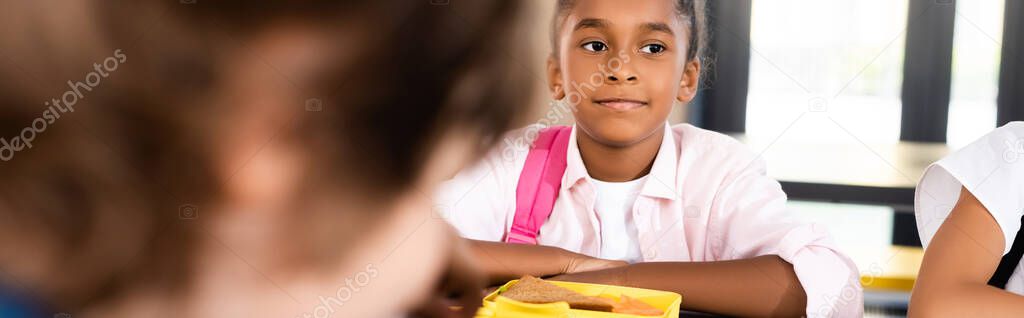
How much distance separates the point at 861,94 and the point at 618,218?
1.91 metres

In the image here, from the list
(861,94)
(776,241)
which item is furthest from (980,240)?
(861,94)

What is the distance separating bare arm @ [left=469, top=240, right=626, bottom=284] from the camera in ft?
3.93

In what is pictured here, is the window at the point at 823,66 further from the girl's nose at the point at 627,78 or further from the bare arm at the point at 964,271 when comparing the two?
the bare arm at the point at 964,271

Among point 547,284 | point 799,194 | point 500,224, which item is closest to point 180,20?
point 547,284

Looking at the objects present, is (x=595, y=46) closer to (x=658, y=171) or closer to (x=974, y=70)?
(x=658, y=171)

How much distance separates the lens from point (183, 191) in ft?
0.82

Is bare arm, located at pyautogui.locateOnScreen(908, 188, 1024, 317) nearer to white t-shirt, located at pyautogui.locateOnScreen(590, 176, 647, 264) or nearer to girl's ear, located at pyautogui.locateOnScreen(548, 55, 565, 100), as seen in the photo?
white t-shirt, located at pyautogui.locateOnScreen(590, 176, 647, 264)

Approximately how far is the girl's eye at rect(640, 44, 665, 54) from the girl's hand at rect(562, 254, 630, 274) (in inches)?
15.1

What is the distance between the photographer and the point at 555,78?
1.58 metres

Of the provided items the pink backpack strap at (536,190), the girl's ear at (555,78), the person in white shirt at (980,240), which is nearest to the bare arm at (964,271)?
the person in white shirt at (980,240)

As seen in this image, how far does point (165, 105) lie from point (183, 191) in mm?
36

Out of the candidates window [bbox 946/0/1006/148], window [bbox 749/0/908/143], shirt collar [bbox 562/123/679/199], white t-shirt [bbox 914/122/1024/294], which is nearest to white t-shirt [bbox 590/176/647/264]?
shirt collar [bbox 562/123/679/199]

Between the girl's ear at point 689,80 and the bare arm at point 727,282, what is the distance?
1.52 ft

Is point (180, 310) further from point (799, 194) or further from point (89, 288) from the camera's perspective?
point (799, 194)
